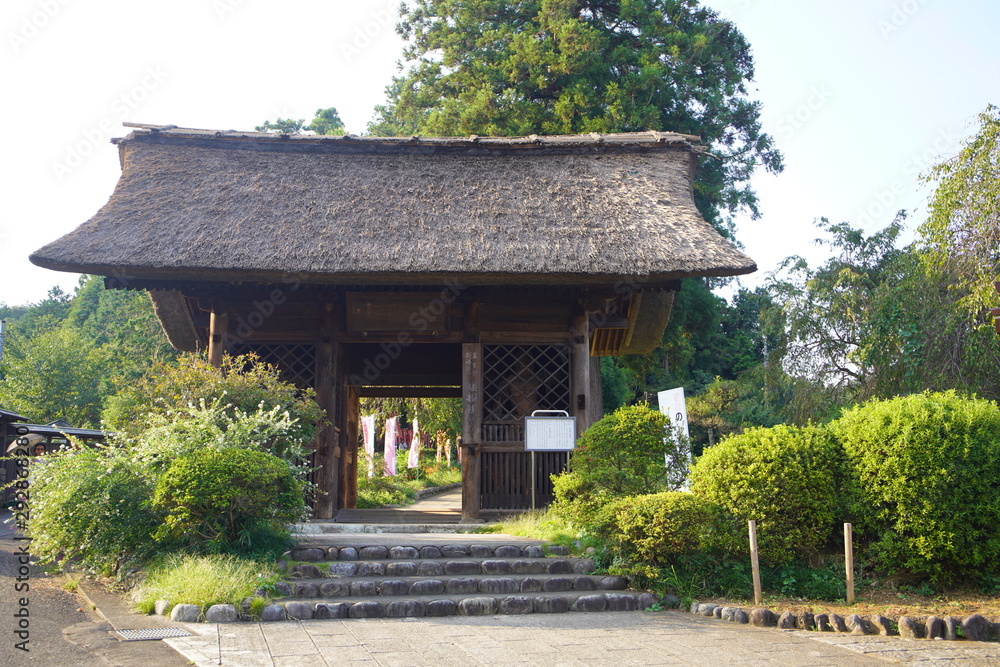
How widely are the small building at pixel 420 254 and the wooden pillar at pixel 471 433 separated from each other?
0.02 m

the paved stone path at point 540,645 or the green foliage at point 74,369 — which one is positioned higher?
the green foliage at point 74,369

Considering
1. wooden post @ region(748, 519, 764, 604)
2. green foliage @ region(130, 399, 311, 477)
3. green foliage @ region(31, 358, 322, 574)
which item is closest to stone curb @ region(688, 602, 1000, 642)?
wooden post @ region(748, 519, 764, 604)

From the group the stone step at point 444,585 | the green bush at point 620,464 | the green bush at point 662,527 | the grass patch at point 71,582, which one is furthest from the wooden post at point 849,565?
the grass patch at point 71,582

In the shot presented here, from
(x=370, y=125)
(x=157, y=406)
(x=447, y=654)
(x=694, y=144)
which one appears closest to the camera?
(x=447, y=654)

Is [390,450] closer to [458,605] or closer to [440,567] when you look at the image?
[440,567]

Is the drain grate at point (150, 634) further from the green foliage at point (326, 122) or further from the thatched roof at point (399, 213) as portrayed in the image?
the green foliage at point (326, 122)

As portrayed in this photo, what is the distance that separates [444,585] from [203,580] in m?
1.92

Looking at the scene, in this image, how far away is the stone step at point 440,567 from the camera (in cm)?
675

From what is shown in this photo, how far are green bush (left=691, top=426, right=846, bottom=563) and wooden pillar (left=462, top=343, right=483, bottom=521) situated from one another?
3.88 m

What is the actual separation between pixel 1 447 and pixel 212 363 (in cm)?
752

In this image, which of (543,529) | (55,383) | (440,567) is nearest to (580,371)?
(543,529)

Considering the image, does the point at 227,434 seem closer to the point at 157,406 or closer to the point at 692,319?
the point at 157,406

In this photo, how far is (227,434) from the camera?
7363mm

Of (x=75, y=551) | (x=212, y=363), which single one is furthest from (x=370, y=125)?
(x=75, y=551)
